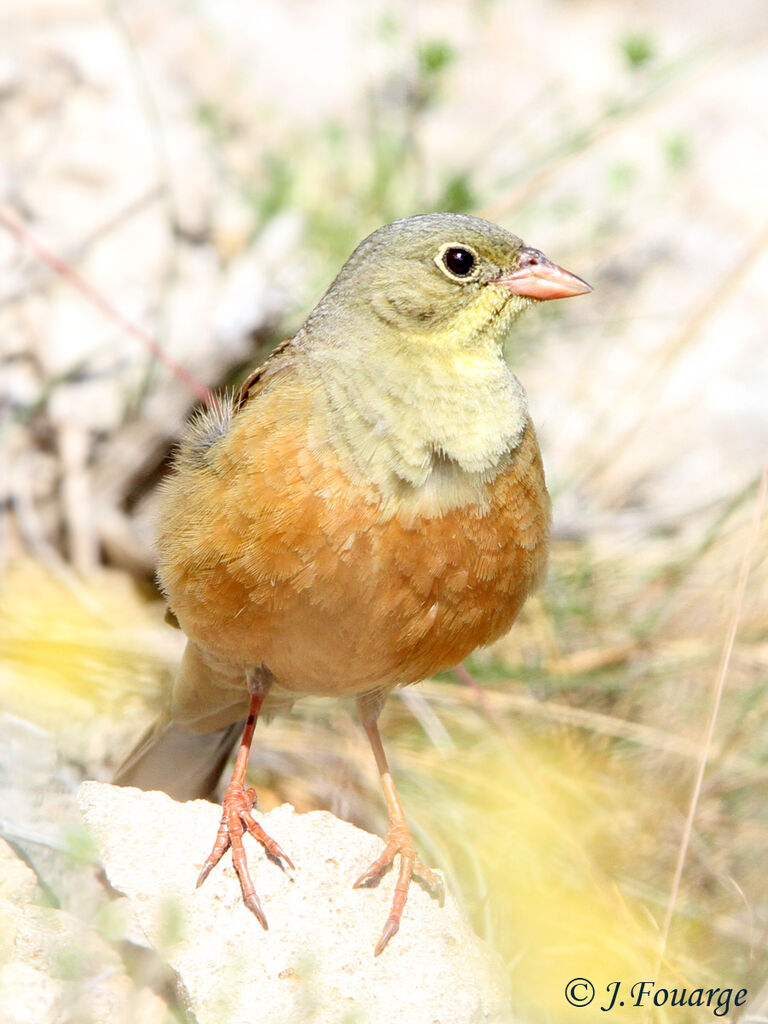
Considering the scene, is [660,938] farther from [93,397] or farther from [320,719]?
[93,397]

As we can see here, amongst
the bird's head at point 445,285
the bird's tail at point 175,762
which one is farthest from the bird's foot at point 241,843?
the bird's head at point 445,285

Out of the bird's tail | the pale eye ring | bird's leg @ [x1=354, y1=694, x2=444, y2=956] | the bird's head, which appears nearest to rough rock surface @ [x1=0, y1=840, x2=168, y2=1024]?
bird's leg @ [x1=354, y1=694, x2=444, y2=956]

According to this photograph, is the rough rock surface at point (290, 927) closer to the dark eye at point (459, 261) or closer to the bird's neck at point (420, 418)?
the bird's neck at point (420, 418)

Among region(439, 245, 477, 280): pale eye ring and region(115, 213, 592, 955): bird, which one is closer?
region(115, 213, 592, 955): bird

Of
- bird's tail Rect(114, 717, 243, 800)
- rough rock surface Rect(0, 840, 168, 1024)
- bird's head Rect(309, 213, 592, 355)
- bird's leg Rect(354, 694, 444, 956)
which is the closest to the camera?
Result: rough rock surface Rect(0, 840, 168, 1024)

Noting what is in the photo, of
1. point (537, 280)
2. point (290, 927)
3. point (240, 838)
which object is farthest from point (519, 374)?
point (290, 927)

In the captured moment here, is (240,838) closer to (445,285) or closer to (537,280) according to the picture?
(445,285)

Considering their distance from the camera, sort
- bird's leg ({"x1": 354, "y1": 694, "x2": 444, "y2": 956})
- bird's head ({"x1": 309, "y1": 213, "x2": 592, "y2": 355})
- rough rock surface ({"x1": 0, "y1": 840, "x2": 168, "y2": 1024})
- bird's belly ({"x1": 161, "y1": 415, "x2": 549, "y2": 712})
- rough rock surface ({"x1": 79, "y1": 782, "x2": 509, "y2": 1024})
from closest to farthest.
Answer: rough rock surface ({"x1": 0, "y1": 840, "x2": 168, "y2": 1024}), rough rock surface ({"x1": 79, "y1": 782, "x2": 509, "y2": 1024}), bird's belly ({"x1": 161, "y1": 415, "x2": 549, "y2": 712}), bird's leg ({"x1": 354, "y1": 694, "x2": 444, "y2": 956}), bird's head ({"x1": 309, "y1": 213, "x2": 592, "y2": 355})

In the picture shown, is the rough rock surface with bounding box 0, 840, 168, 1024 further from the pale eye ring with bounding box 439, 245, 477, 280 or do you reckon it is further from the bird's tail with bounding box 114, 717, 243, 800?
the pale eye ring with bounding box 439, 245, 477, 280
